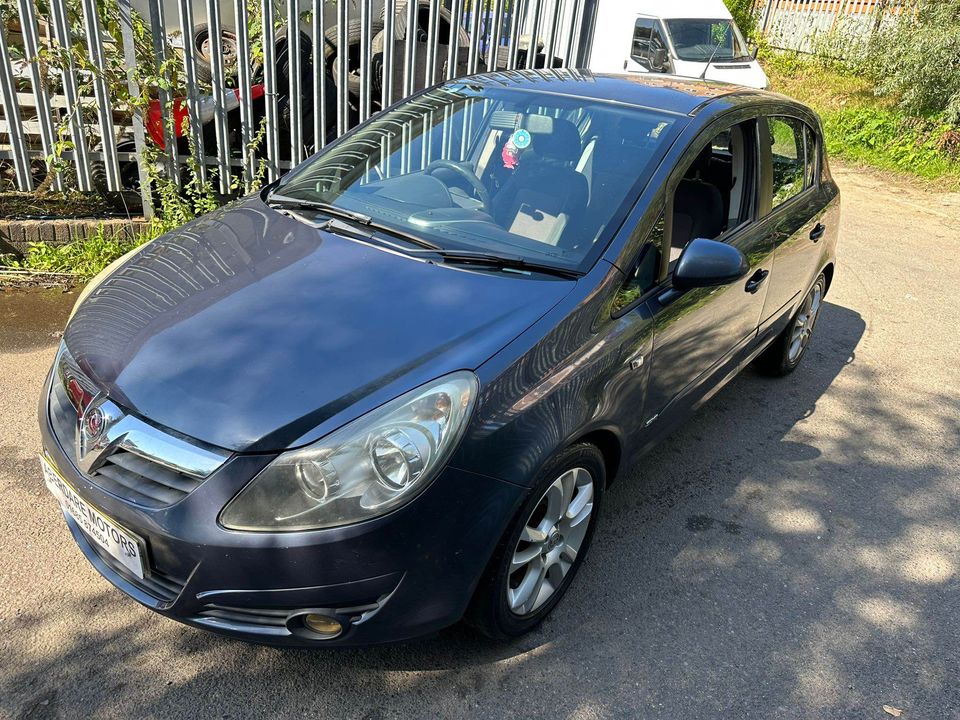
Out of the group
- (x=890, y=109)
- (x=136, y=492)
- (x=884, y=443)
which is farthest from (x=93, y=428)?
(x=890, y=109)

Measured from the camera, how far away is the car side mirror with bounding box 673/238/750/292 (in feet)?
8.90

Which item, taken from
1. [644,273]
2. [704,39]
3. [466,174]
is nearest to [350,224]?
[466,174]

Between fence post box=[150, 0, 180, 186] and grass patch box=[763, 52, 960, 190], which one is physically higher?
Result: fence post box=[150, 0, 180, 186]

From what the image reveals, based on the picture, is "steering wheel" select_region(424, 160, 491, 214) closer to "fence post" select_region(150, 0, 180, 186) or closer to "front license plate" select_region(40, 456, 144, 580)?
"front license plate" select_region(40, 456, 144, 580)

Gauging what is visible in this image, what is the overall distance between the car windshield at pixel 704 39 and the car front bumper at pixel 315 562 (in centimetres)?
1130

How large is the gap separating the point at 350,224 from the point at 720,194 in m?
1.68

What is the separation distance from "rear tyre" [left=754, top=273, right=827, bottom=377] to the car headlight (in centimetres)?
293

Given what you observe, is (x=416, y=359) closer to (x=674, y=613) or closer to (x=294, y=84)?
(x=674, y=613)

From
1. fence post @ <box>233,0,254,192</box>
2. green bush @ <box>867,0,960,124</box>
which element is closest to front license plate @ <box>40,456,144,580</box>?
fence post @ <box>233,0,254,192</box>

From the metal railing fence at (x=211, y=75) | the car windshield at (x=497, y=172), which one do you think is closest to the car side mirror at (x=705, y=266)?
the car windshield at (x=497, y=172)

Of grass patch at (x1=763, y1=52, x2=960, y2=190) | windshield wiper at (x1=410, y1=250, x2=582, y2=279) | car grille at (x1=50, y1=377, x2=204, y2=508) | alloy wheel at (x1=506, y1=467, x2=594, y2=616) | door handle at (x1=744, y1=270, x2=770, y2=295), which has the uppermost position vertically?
windshield wiper at (x1=410, y1=250, x2=582, y2=279)

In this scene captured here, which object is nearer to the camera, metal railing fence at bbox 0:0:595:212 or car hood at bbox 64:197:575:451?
car hood at bbox 64:197:575:451

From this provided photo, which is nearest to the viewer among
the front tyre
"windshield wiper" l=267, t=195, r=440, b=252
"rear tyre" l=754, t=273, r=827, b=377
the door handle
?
the front tyre

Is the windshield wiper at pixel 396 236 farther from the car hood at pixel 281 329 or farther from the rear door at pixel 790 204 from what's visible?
the rear door at pixel 790 204
